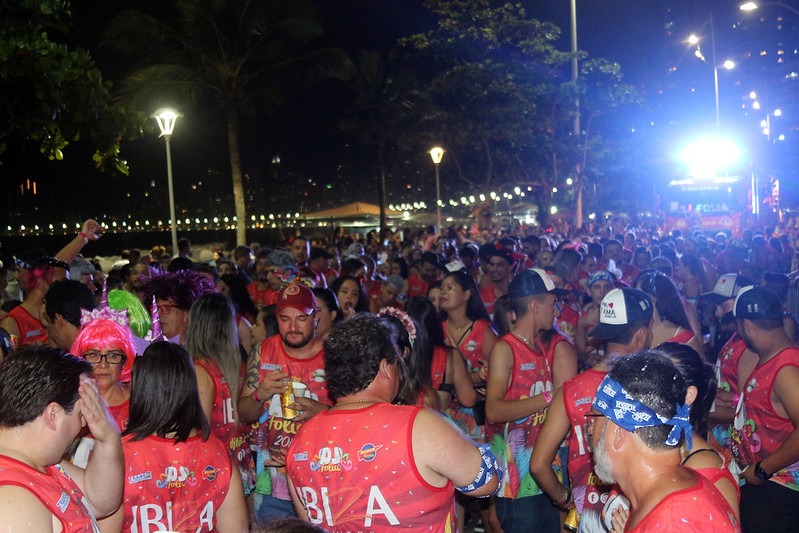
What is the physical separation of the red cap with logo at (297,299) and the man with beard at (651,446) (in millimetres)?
2922

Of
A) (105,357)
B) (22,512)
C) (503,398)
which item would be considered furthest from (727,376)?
(22,512)

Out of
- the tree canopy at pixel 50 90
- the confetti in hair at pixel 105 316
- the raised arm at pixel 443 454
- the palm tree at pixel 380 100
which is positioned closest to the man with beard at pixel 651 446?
the raised arm at pixel 443 454

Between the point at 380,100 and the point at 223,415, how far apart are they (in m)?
28.1

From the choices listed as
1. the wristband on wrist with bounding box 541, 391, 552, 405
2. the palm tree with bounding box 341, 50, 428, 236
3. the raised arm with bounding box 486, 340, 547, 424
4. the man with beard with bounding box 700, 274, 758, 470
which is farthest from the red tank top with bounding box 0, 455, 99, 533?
the palm tree with bounding box 341, 50, 428, 236

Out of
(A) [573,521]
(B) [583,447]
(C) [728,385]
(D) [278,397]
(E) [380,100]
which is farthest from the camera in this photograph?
(E) [380,100]

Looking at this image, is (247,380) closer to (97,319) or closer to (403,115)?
(97,319)

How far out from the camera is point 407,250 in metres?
16.6

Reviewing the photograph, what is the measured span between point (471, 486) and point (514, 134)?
923 inches

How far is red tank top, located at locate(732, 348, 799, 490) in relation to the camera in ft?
15.9

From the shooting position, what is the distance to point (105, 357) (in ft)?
15.5

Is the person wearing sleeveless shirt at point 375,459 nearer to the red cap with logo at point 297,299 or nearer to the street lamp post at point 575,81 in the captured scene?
the red cap with logo at point 297,299

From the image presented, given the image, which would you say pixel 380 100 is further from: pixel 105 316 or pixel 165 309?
pixel 105 316

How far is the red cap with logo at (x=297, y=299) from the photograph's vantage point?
17.8 feet

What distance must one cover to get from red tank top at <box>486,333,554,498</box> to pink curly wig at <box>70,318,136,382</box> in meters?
2.44
